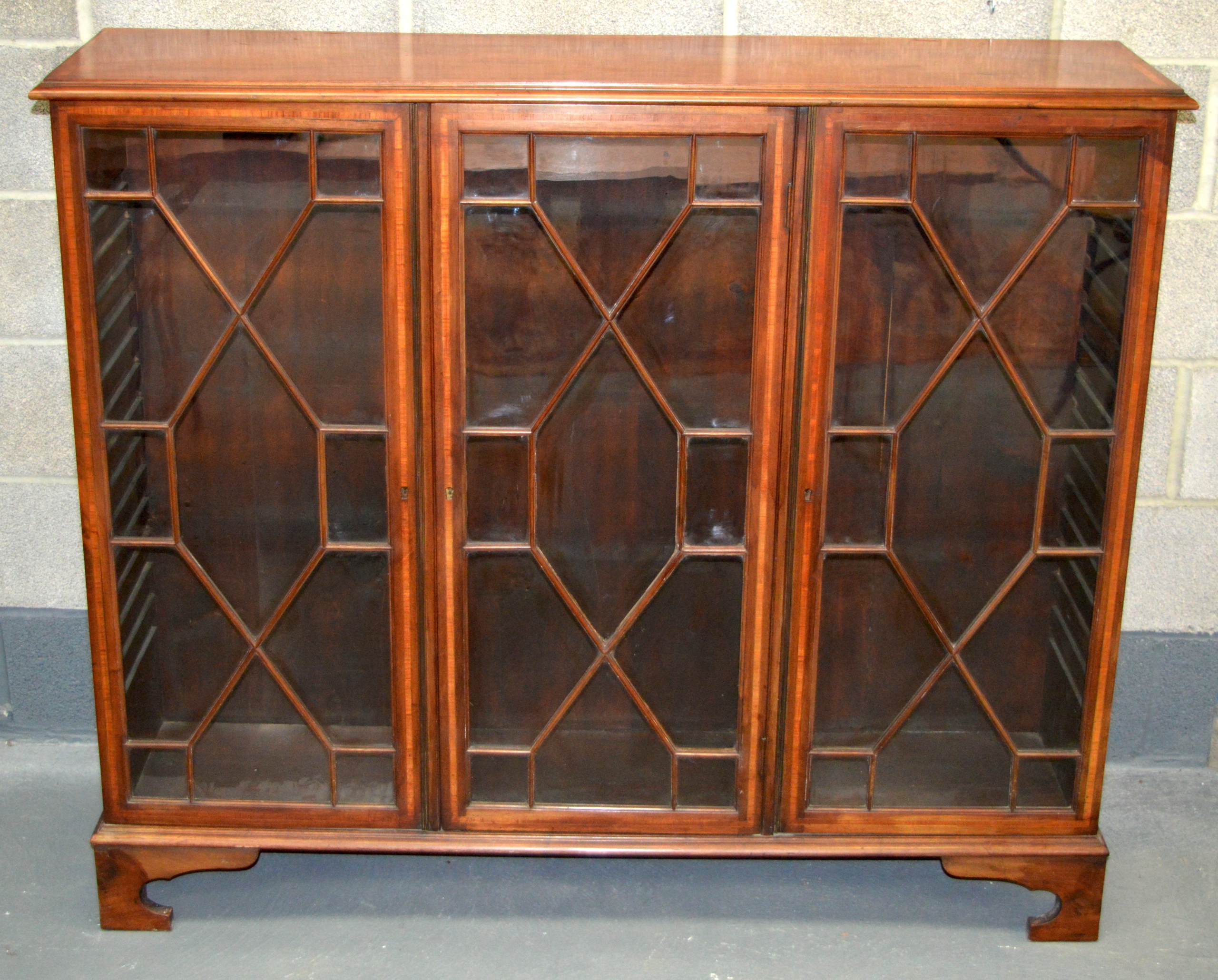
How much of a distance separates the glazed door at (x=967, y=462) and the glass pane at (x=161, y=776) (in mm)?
1012

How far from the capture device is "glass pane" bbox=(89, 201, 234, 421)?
5.38 feet

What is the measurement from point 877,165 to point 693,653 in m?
0.81

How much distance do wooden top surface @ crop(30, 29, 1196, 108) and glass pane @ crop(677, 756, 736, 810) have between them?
40.8 inches

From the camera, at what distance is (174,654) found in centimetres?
180

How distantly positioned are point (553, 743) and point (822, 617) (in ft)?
1.61

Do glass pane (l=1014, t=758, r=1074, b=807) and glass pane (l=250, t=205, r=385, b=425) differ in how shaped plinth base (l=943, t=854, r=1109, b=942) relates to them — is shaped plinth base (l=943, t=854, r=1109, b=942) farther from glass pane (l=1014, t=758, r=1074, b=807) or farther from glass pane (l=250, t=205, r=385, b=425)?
glass pane (l=250, t=205, r=385, b=425)

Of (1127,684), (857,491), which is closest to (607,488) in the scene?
(857,491)

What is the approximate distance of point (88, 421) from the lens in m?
1.66

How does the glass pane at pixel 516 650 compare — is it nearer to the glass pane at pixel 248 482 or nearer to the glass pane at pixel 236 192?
the glass pane at pixel 248 482

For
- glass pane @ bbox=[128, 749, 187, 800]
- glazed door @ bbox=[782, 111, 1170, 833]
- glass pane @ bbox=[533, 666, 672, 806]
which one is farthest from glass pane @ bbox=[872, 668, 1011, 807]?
glass pane @ bbox=[128, 749, 187, 800]

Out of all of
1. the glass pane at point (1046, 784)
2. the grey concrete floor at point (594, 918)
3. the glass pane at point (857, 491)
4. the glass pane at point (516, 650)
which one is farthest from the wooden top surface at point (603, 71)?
the grey concrete floor at point (594, 918)

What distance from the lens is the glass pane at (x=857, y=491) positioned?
168 centimetres

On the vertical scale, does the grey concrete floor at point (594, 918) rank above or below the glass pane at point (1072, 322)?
below

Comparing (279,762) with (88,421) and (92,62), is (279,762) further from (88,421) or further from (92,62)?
(92,62)
